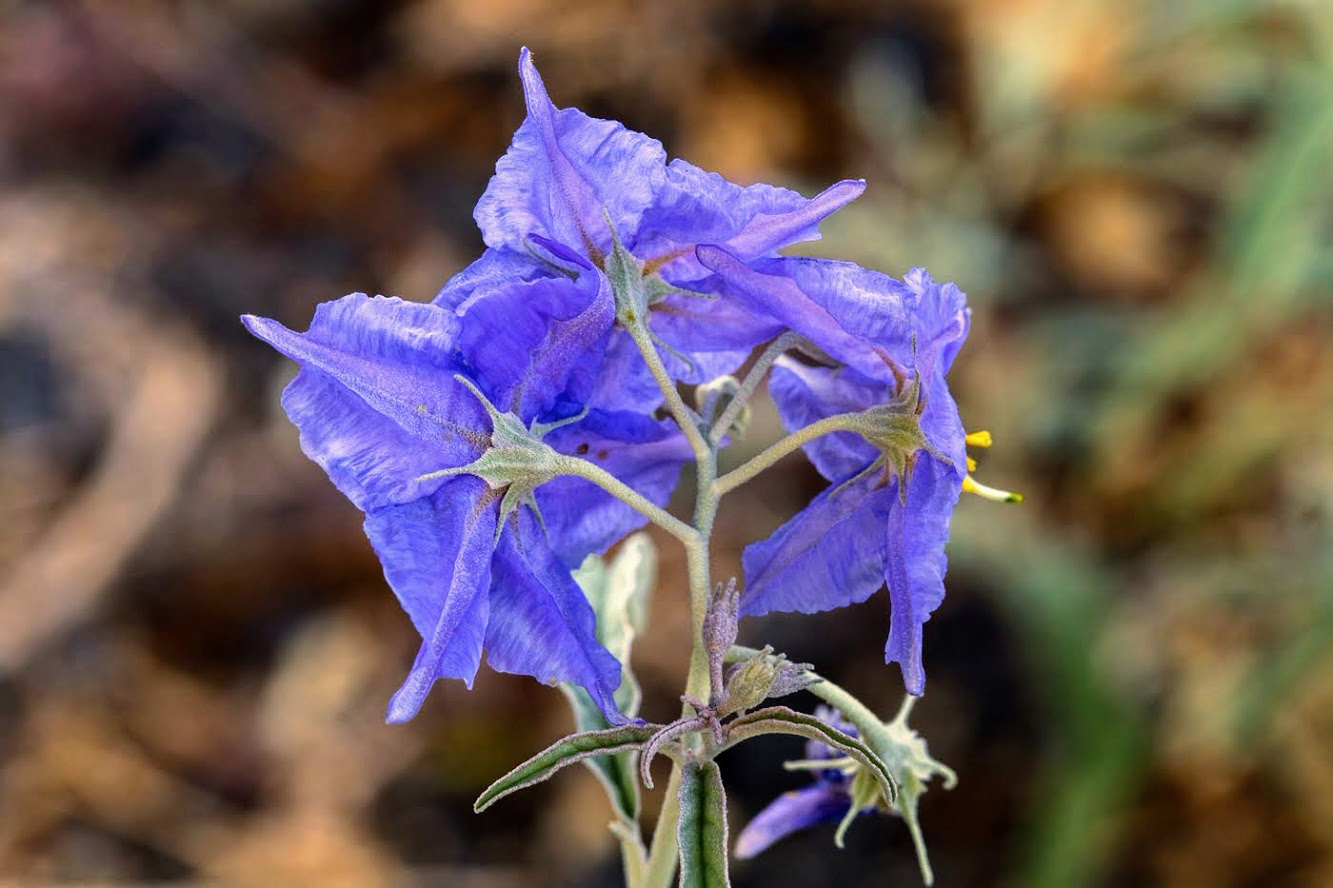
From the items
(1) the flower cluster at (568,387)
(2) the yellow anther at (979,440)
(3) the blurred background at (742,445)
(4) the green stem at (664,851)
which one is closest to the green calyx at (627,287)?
(1) the flower cluster at (568,387)

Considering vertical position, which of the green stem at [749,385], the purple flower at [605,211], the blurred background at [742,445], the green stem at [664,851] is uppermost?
the blurred background at [742,445]

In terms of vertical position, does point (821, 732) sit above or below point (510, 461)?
below

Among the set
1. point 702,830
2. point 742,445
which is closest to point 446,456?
point 702,830

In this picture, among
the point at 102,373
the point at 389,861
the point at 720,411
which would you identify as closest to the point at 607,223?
the point at 720,411

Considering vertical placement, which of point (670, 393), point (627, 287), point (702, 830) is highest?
point (627, 287)

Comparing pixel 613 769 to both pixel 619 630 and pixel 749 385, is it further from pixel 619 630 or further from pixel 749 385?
pixel 749 385

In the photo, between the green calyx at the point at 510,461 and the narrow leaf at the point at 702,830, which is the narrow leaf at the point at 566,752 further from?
the green calyx at the point at 510,461

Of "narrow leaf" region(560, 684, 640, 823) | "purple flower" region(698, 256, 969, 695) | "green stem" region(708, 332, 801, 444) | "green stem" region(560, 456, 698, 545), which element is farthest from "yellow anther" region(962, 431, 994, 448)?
"narrow leaf" region(560, 684, 640, 823)

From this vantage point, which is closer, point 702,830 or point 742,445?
point 702,830
